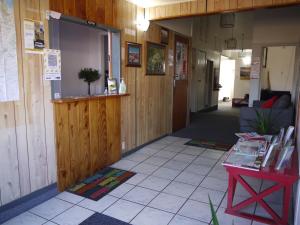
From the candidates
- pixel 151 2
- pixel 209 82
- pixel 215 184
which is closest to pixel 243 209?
pixel 215 184

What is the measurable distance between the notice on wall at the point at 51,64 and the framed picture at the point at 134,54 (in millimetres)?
1273

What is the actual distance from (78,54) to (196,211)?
10.0ft

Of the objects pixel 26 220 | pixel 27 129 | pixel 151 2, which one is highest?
pixel 151 2

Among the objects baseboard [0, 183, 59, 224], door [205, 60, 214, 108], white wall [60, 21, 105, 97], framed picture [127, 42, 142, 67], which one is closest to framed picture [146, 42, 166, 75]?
framed picture [127, 42, 142, 67]

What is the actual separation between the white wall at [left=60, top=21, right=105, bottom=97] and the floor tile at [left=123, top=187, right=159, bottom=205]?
1974mm

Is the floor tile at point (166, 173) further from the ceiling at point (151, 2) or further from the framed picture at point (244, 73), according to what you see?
the framed picture at point (244, 73)

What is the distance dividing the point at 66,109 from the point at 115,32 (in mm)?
1383

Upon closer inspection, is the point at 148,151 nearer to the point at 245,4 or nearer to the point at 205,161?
the point at 205,161

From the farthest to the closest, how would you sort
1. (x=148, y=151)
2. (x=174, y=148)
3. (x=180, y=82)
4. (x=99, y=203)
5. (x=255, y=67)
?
(x=255, y=67)
(x=180, y=82)
(x=174, y=148)
(x=148, y=151)
(x=99, y=203)

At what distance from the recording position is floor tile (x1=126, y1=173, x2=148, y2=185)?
282 centimetres

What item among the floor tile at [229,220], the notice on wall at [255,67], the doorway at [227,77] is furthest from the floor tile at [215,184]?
the doorway at [227,77]

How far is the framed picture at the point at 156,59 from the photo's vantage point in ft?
13.3

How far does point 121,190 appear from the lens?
2.62 meters

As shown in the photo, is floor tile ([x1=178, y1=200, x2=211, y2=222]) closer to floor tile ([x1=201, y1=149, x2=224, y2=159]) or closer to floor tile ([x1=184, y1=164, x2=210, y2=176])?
floor tile ([x1=184, y1=164, x2=210, y2=176])
